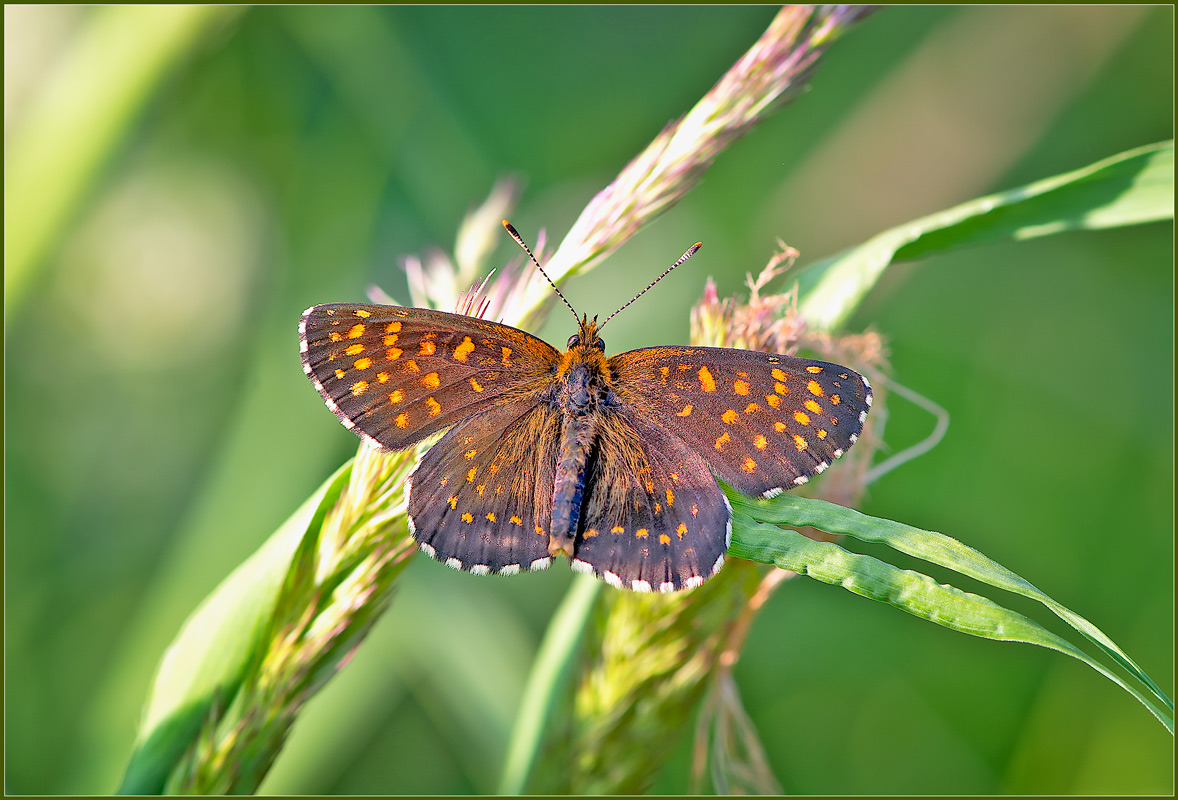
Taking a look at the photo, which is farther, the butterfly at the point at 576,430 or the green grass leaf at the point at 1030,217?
the green grass leaf at the point at 1030,217

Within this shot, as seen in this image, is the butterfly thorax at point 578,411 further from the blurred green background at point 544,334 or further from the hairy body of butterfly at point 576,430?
the blurred green background at point 544,334

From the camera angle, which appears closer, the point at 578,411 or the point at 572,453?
the point at 572,453

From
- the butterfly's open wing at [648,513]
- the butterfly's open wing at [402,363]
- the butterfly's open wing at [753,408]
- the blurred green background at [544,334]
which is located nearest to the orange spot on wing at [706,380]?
the butterfly's open wing at [753,408]

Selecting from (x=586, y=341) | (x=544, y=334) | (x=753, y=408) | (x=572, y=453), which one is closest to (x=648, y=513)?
(x=572, y=453)

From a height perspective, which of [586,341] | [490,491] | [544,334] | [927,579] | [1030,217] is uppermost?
[544,334]

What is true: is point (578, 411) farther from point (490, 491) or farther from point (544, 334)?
point (544, 334)

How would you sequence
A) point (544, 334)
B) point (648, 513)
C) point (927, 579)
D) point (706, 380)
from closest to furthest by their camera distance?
point (927, 579)
point (648, 513)
point (706, 380)
point (544, 334)

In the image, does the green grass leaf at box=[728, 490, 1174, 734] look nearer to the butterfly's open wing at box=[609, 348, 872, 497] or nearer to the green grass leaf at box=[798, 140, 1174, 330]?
the butterfly's open wing at box=[609, 348, 872, 497]
